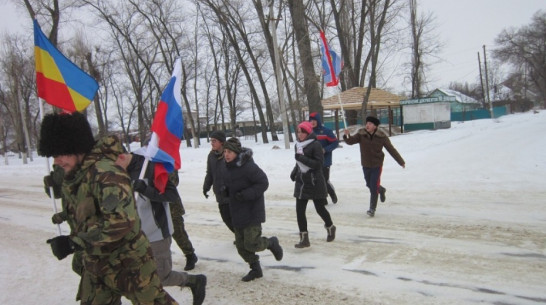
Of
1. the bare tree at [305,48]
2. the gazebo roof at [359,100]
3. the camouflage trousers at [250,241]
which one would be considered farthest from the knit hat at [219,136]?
the gazebo roof at [359,100]

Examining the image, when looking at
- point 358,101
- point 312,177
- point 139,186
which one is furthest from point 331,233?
point 358,101

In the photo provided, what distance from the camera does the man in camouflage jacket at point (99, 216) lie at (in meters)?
2.43

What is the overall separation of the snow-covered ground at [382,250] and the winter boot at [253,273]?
0.23 feet

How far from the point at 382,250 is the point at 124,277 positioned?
3.57m

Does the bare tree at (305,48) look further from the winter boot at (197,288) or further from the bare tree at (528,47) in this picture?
the bare tree at (528,47)

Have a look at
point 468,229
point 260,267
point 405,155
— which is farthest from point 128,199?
point 405,155

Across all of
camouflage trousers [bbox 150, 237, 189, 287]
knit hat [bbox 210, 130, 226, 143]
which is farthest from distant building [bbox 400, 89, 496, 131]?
camouflage trousers [bbox 150, 237, 189, 287]

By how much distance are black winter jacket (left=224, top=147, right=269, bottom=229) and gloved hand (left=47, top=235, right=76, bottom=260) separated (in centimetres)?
204

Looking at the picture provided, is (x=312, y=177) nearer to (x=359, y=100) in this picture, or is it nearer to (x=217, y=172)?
(x=217, y=172)

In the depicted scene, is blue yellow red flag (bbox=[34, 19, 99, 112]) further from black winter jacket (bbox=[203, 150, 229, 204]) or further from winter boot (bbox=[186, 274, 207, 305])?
winter boot (bbox=[186, 274, 207, 305])

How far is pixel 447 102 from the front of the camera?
96.2ft

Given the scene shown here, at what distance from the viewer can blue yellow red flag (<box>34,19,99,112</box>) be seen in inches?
160

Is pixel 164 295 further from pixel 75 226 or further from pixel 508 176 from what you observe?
pixel 508 176

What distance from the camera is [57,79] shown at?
4113 millimetres
